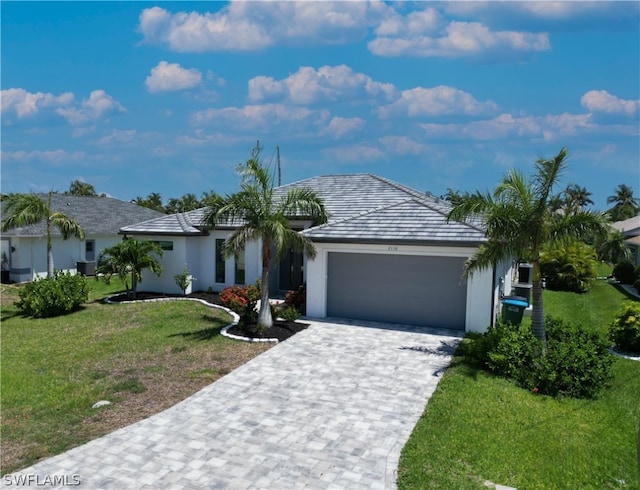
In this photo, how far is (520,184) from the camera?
11.2 meters

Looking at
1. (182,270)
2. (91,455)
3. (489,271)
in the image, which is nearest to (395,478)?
(91,455)

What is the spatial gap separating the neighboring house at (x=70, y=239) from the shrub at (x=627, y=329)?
2798 cm

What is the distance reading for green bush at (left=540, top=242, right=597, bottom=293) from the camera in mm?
26373

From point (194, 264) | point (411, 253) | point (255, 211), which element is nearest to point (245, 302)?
point (255, 211)

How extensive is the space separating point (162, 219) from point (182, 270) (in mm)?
3269

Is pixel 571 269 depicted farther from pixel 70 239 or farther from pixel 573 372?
pixel 70 239

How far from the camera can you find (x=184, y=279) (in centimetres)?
2089

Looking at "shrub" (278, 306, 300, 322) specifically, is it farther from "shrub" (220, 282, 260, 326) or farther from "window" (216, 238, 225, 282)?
"window" (216, 238, 225, 282)

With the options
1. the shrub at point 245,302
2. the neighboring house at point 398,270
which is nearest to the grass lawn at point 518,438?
the neighboring house at point 398,270

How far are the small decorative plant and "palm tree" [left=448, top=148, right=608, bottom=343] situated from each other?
13209 millimetres

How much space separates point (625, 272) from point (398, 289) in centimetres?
2092

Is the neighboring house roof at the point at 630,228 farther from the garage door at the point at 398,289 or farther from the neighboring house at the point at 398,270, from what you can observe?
the garage door at the point at 398,289

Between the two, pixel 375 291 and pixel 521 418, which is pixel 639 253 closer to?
pixel 375 291


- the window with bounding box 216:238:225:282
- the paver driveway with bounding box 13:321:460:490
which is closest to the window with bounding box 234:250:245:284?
the window with bounding box 216:238:225:282
